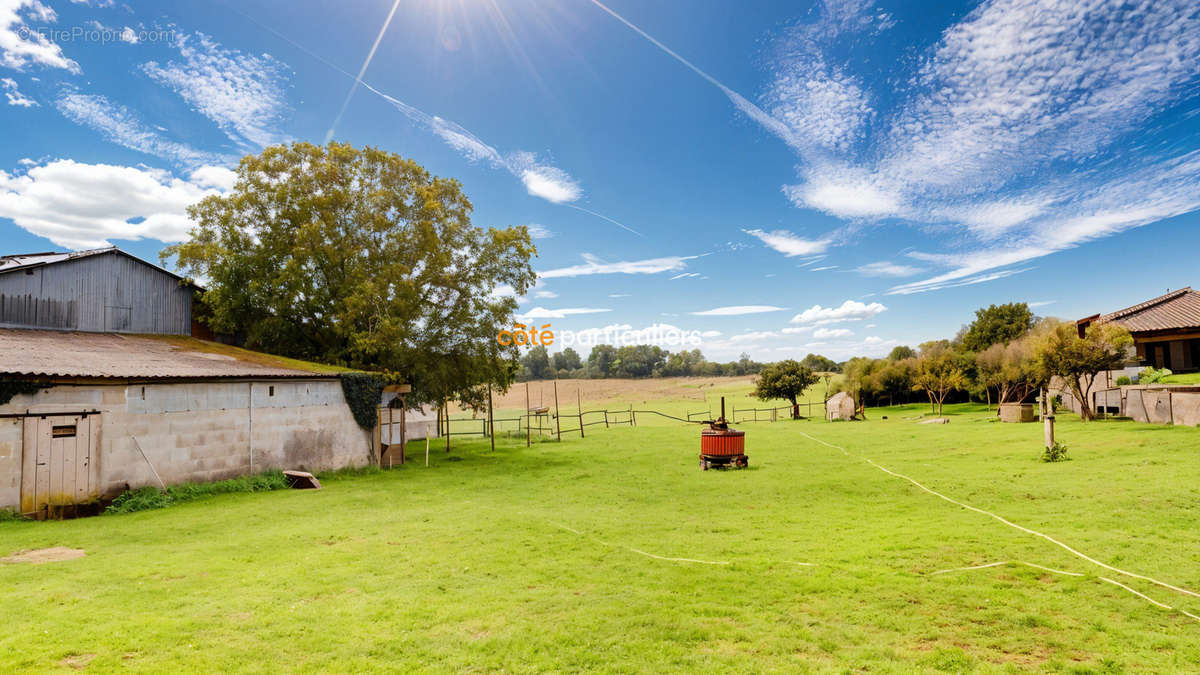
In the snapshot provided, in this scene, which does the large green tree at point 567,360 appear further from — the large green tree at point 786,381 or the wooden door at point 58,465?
the wooden door at point 58,465

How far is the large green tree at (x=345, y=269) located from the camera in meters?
25.2

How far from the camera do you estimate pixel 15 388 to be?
1375 centimetres

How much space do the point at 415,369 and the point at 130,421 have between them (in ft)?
36.3

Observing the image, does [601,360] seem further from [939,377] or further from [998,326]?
[939,377]

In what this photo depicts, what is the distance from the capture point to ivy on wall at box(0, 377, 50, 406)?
13531mm

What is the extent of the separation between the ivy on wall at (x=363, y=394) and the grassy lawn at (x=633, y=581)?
18.2 ft

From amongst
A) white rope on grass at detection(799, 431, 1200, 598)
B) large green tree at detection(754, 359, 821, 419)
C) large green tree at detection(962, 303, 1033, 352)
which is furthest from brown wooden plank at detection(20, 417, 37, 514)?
large green tree at detection(962, 303, 1033, 352)

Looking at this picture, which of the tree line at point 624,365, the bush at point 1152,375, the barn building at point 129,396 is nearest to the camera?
the barn building at point 129,396

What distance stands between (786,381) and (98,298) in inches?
1900

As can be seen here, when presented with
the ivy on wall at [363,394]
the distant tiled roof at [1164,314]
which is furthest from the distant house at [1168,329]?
the ivy on wall at [363,394]

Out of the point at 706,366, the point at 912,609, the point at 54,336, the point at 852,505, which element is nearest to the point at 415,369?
the point at 54,336

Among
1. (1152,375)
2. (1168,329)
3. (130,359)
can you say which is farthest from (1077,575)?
(1168,329)

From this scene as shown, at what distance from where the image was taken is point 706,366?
137250 mm

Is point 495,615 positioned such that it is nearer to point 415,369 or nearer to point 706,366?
point 415,369
